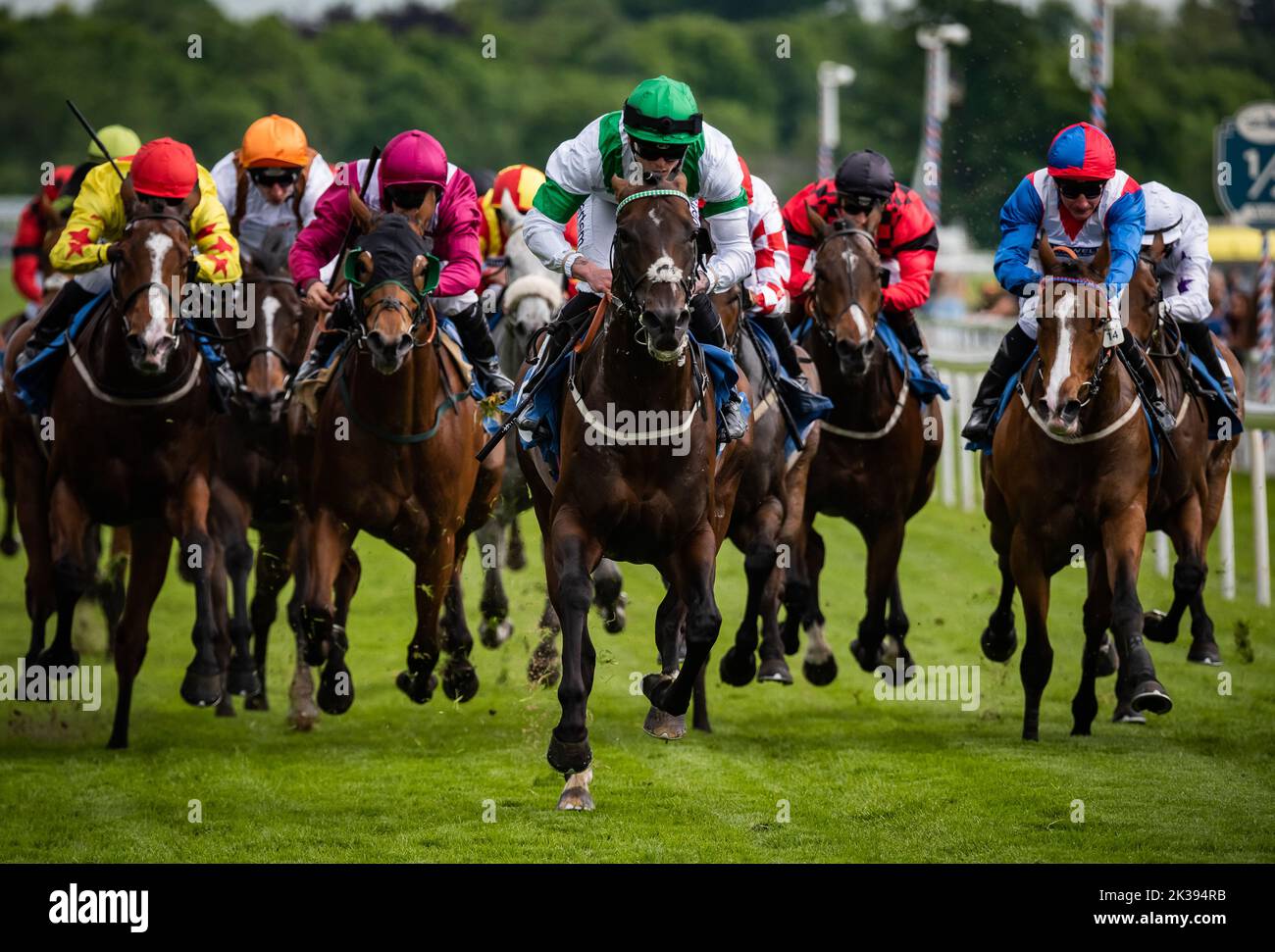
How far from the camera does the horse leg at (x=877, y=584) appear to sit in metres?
10.2

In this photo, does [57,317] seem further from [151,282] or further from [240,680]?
[240,680]

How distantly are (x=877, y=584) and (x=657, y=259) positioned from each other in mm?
3817

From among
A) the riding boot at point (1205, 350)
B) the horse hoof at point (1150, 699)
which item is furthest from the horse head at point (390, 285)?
the riding boot at point (1205, 350)

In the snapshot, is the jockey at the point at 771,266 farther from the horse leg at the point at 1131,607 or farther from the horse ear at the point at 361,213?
the horse ear at the point at 361,213

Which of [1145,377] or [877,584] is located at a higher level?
[1145,377]

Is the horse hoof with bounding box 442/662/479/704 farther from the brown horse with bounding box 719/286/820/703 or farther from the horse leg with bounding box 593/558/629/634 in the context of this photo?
the brown horse with bounding box 719/286/820/703

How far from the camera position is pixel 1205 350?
10.1 metres

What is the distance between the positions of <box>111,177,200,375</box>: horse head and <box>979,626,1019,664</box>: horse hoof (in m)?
4.20

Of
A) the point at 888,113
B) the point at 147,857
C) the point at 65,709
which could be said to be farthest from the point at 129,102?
the point at 147,857

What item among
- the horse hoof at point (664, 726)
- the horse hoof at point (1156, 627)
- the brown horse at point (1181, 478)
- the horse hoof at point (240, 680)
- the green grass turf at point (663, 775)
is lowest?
the green grass turf at point (663, 775)

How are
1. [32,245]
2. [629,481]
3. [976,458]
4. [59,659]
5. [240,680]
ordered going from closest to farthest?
1. [629,481]
2. [59,659]
3. [240,680]
4. [32,245]
5. [976,458]

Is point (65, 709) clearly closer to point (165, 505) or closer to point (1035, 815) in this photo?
point (165, 505)

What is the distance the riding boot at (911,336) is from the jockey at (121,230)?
10.6 feet

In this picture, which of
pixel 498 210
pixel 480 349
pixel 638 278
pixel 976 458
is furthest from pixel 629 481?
pixel 976 458
